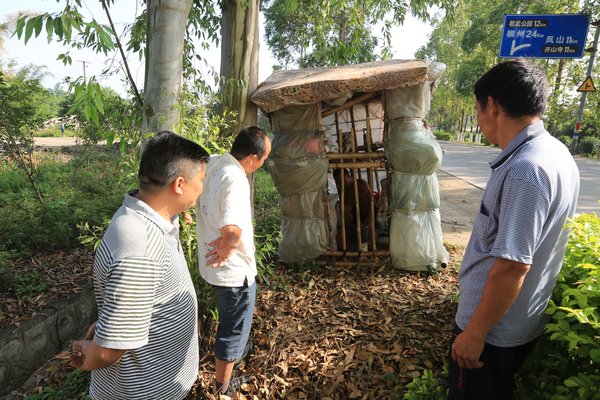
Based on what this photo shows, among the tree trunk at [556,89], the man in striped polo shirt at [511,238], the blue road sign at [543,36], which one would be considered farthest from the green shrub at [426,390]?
the tree trunk at [556,89]

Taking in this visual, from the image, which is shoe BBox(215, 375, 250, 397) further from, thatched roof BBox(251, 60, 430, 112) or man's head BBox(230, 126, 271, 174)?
thatched roof BBox(251, 60, 430, 112)

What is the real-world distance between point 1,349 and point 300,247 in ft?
9.66

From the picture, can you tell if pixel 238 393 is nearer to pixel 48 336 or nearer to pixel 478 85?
pixel 48 336

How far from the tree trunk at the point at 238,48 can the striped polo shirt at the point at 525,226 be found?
2705 millimetres

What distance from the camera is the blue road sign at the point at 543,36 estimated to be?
223 inches

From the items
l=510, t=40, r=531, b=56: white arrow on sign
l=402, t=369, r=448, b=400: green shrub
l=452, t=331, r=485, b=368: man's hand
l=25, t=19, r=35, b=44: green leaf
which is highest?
l=510, t=40, r=531, b=56: white arrow on sign

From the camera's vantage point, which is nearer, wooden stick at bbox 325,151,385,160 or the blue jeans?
the blue jeans

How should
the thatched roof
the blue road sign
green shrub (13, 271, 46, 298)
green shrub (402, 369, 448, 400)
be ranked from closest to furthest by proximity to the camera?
1. green shrub (402, 369, 448, 400)
2. the thatched roof
3. green shrub (13, 271, 46, 298)
4. the blue road sign

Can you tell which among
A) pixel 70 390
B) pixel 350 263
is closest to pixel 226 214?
pixel 70 390

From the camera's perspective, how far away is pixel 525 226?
136 cm

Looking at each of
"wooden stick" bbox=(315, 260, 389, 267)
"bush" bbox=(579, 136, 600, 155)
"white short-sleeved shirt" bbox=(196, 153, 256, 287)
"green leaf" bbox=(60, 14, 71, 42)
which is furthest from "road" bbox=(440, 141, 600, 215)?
"green leaf" bbox=(60, 14, 71, 42)

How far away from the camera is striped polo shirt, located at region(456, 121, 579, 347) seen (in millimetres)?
1356

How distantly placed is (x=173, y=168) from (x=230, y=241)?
852 millimetres

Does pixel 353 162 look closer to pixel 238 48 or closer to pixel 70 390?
pixel 238 48
